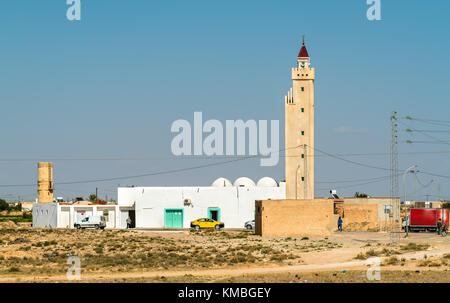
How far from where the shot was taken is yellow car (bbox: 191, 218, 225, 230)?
216 ft

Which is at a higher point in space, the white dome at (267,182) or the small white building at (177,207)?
the white dome at (267,182)

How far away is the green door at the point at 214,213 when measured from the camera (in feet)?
231

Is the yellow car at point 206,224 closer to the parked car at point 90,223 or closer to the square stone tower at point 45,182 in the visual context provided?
the parked car at point 90,223

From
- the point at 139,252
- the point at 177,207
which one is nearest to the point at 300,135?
the point at 177,207

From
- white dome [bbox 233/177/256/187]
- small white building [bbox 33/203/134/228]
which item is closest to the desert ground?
small white building [bbox 33/203/134/228]

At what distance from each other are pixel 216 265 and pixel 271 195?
3784 cm

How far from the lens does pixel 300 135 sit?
76312 millimetres

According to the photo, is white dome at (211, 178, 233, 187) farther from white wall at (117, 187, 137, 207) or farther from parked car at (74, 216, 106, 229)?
parked car at (74, 216, 106, 229)

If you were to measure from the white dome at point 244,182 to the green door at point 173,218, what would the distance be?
29.7ft

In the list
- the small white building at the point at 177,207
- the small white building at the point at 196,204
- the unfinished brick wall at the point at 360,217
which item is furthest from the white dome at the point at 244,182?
the unfinished brick wall at the point at 360,217

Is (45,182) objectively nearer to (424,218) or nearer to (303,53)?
(303,53)
